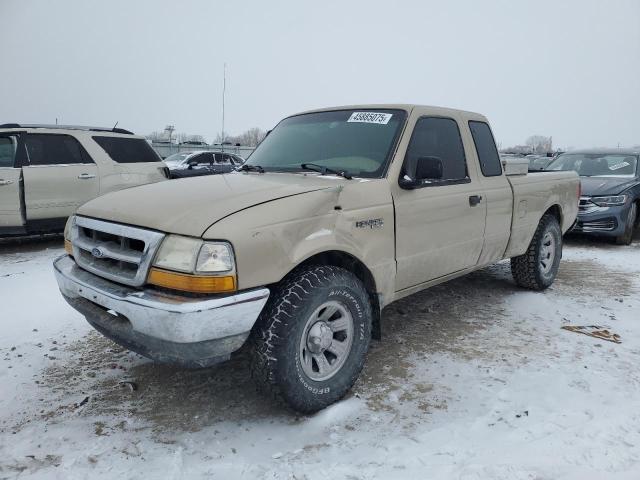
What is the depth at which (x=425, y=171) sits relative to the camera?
324 cm

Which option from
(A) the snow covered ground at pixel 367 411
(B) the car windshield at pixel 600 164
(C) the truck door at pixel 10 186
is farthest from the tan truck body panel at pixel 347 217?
(B) the car windshield at pixel 600 164

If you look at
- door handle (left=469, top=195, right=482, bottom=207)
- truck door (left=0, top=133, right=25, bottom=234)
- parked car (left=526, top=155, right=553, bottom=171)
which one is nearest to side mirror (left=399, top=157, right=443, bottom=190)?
door handle (left=469, top=195, right=482, bottom=207)

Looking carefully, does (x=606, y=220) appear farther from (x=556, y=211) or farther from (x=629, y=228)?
(x=556, y=211)

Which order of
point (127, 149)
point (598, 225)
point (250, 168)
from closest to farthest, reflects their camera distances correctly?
point (250, 168) < point (127, 149) < point (598, 225)

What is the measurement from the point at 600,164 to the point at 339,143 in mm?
7619

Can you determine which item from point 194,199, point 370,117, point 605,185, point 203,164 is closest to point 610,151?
point 605,185

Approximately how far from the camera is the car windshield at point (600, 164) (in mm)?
8844

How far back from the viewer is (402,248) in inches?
130

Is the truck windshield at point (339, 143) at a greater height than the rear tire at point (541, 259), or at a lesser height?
greater

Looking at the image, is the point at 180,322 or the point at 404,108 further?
the point at 404,108

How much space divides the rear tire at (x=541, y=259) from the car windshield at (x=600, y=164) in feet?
14.4

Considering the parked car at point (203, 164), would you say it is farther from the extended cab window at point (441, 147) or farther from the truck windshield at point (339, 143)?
the extended cab window at point (441, 147)

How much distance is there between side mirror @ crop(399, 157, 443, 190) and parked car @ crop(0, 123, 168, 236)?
573 cm

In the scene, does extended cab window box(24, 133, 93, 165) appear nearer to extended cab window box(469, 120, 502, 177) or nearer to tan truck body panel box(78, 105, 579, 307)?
tan truck body panel box(78, 105, 579, 307)
